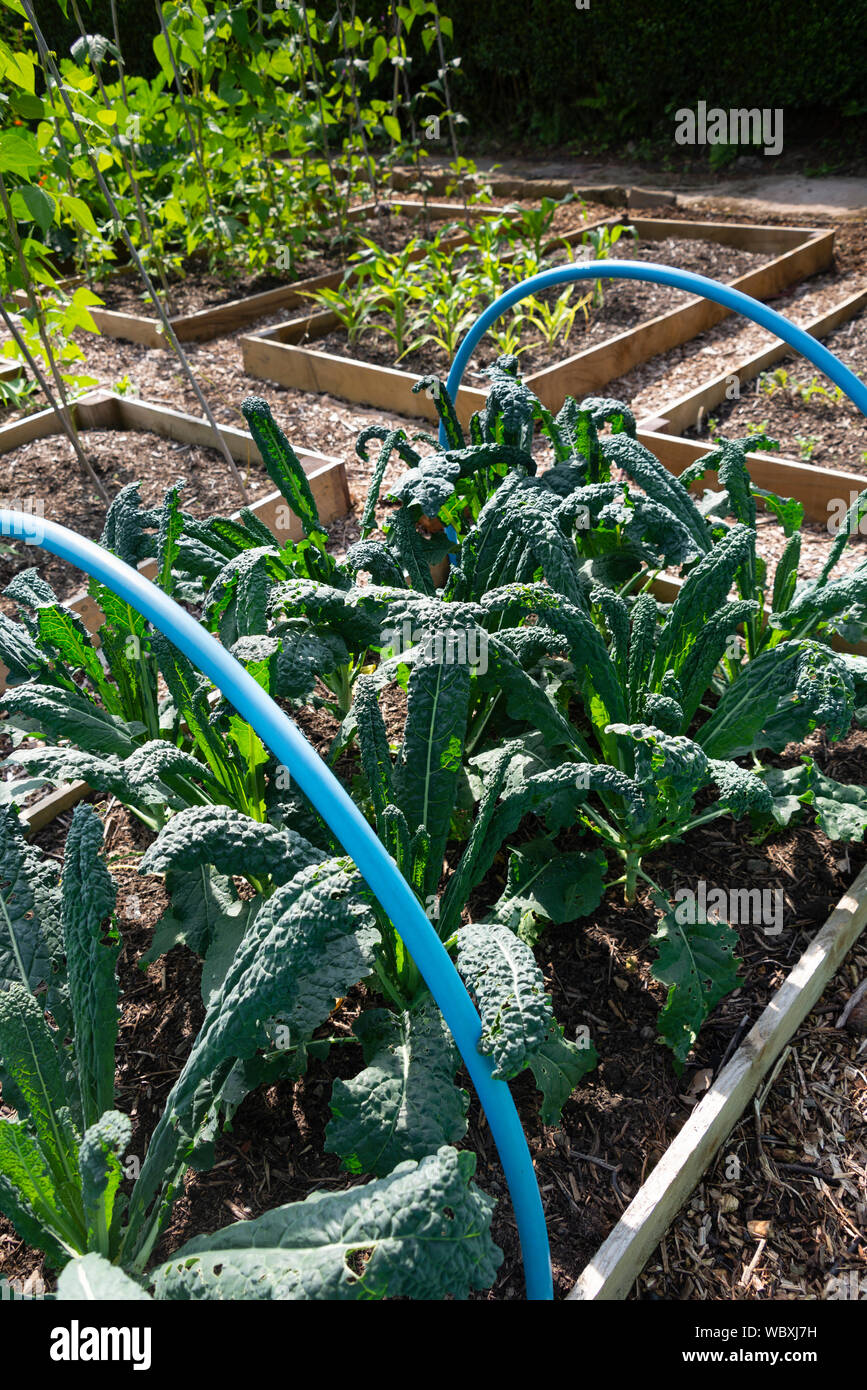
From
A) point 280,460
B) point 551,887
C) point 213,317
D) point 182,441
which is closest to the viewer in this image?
point 551,887

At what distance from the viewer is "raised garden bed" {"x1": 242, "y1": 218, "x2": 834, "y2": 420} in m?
3.85

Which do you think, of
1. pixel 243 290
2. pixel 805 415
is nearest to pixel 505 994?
pixel 805 415

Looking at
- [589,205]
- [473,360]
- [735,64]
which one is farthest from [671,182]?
[473,360]

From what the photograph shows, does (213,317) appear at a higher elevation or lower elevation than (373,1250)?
higher

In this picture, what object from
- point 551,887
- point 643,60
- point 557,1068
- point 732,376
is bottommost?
point 557,1068

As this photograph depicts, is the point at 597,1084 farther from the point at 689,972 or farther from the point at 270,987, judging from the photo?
the point at 270,987

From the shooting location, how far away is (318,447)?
3766 millimetres

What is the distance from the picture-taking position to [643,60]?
7727mm

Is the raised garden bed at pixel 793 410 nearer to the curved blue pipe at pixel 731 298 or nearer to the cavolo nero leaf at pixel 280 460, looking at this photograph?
the curved blue pipe at pixel 731 298

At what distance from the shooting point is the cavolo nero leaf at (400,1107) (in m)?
1.29

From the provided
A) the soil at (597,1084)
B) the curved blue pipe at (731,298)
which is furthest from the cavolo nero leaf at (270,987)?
the curved blue pipe at (731,298)

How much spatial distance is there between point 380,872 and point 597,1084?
2.75 ft

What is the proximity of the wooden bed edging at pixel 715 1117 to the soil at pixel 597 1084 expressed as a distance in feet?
0.17

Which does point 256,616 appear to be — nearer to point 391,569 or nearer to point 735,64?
point 391,569
